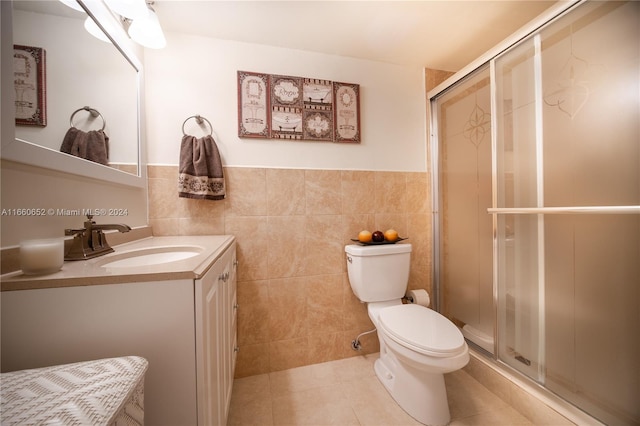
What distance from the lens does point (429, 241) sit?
1775 millimetres

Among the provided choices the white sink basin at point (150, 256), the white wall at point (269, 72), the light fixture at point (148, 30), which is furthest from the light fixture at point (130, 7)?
the white sink basin at point (150, 256)

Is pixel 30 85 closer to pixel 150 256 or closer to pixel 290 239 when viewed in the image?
pixel 150 256

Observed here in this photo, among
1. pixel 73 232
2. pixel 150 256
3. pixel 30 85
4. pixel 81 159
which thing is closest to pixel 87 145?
pixel 81 159

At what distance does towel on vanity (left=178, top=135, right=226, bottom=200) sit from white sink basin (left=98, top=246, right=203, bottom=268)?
357 millimetres

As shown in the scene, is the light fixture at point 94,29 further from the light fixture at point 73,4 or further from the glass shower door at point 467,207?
the glass shower door at point 467,207

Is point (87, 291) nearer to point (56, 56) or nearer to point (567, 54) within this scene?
point (56, 56)

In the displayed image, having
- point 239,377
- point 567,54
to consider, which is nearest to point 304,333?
point 239,377

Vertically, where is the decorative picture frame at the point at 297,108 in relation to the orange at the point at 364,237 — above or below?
above

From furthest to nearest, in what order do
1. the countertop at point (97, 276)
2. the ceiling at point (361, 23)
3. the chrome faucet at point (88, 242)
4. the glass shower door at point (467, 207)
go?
1. the glass shower door at point (467, 207)
2. the ceiling at point (361, 23)
3. the chrome faucet at point (88, 242)
4. the countertop at point (97, 276)

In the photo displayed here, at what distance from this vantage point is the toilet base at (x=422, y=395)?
110cm

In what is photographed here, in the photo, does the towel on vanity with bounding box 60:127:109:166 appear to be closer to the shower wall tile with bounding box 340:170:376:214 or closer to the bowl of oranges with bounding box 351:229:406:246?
the shower wall tile with bounding box 340:170:376:214

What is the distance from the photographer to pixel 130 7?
99 centimetres

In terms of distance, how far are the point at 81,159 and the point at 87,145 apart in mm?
79

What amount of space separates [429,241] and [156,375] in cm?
175
